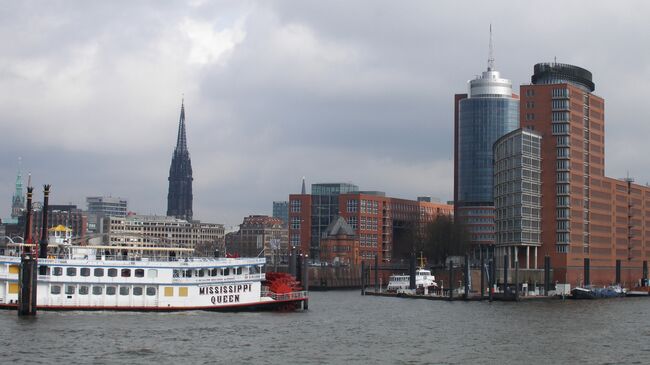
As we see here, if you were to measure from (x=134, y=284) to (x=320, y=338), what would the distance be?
79.4ft

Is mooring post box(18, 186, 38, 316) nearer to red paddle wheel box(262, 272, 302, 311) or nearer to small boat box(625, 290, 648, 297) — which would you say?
red paddle wheel box(262, 272, 302, 311)

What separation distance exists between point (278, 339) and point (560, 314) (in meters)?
52.8

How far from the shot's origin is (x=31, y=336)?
80.4 meters

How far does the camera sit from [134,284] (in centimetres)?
10112

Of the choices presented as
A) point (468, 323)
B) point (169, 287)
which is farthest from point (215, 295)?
point (468, 323)

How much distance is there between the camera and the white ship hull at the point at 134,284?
9950 cm

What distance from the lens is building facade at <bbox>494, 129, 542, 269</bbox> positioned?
189 metres

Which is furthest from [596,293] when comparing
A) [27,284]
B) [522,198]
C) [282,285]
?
[27,284]

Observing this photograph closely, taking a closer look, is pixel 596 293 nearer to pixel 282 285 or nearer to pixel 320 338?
pixel 282 285

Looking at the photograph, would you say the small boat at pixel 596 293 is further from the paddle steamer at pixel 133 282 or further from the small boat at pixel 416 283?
the paddle steamer at pixel 133 282

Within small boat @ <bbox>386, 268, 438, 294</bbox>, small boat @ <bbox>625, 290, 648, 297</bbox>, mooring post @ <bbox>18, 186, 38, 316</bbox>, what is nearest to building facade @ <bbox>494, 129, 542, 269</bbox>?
small boat @ <bbox>386, 268, 438, 294</bbox>

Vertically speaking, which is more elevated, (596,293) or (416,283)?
(416,283)

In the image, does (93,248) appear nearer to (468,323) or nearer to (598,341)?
(468,323)

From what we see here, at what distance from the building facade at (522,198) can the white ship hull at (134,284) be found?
93.9m
